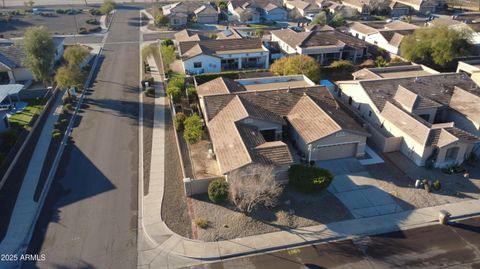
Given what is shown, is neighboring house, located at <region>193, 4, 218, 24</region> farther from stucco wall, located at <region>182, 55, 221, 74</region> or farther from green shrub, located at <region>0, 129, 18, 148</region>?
green shrub, located at <region>0, 129, 18, 148</region>

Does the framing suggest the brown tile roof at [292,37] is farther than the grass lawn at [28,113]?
Yes

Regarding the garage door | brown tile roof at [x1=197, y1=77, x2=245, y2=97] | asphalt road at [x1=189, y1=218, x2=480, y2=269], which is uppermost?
brown tile roof at [x1=197, y1=77, x2=245, y2=97]

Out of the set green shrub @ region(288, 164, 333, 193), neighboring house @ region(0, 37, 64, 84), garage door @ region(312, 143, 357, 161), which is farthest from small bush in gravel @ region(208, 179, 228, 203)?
neighboring house @ region(0, 37, 64, 84)

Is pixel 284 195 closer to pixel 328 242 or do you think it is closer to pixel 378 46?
pixel 328 242

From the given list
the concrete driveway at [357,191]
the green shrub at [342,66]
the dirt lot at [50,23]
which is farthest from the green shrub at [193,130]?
the dirt lot at [50,23]

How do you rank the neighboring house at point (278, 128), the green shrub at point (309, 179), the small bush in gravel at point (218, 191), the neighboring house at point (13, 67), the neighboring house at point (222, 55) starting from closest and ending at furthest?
the small bush in gravel at point (218, 191), the green shrub at point (309, 179), the neighboring house at point (278, 128), the neighboring house at point (13, 67), the neighboring house at point (222, 55)

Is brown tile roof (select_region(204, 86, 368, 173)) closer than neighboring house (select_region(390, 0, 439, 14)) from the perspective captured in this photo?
Yes

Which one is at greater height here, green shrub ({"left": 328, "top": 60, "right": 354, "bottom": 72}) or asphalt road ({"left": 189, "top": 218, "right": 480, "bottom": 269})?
green shrub ({"left": 328, "top": 60, "right": 354, "bottom": 72})

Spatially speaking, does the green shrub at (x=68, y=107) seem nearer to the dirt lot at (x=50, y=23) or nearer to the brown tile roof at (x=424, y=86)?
the brown tile roof at (x=424, y=86)
